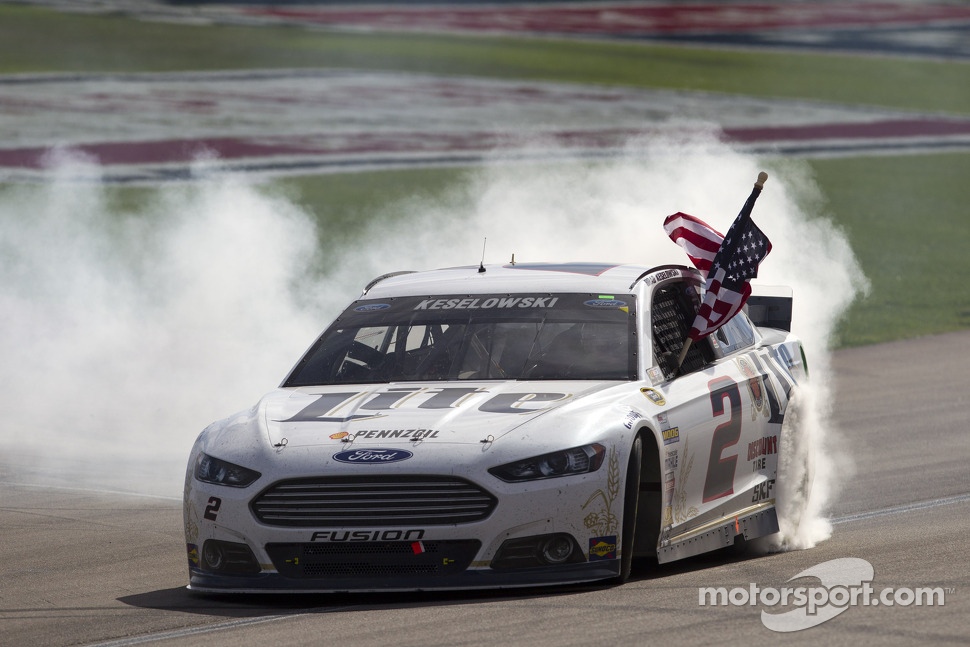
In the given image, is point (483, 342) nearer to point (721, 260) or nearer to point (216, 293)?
point (721, 260)

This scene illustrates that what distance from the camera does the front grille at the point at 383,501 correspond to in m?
6.21

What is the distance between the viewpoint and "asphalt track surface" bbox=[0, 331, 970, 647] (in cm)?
565

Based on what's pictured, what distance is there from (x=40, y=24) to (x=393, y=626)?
39.7 metres

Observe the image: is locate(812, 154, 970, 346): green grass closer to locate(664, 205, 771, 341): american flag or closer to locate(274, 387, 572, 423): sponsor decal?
locate(664, 205, 771, 341): american flag

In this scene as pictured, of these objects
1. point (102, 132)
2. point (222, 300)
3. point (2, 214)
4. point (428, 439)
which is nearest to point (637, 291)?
point (428, 439)

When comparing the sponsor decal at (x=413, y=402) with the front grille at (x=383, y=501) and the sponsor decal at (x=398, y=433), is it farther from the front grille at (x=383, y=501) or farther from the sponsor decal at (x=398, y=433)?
the front grille at (x=383, y=501)

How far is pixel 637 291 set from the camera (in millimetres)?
7613

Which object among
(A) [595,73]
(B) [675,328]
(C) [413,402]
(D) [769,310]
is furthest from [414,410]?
(A) [595,73]

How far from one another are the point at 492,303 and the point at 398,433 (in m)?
1.35

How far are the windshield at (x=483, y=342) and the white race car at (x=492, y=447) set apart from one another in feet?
0.03

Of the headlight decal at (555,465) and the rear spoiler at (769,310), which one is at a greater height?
the rear spoiler at (769,310)

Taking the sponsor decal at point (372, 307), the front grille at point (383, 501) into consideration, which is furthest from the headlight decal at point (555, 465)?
the sponsor decal at point (372, 307)

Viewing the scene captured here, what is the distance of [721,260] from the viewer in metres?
8.21

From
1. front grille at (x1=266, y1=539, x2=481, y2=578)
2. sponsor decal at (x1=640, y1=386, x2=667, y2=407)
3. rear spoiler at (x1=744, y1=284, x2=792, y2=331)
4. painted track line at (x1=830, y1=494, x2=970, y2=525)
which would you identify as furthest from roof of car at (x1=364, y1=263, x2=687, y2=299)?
painted track line at (x1=830, y1=494, x2=970, y2=525)
